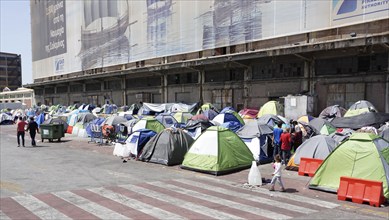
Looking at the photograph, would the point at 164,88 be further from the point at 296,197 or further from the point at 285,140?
the point at 296,197

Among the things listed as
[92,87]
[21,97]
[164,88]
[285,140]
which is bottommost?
[285,140]

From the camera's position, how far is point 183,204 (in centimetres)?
908

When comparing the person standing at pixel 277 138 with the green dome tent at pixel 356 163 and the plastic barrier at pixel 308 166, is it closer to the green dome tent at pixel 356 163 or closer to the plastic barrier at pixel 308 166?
the plastic barrier at pixel 308 166

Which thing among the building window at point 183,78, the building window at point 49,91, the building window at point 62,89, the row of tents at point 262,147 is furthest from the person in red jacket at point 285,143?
the building window at point 49,91

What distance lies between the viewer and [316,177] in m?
10.9

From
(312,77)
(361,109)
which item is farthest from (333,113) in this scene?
(312,77)

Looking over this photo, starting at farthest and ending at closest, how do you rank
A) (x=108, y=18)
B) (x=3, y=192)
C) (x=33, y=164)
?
(x=108, y=18) → (x=33, y=164) → (x=3, y=192)

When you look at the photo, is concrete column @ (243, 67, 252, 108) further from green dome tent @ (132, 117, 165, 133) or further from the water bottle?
the water bottle

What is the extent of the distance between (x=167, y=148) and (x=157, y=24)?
28.0 meters

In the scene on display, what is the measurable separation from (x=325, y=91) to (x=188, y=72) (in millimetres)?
16261

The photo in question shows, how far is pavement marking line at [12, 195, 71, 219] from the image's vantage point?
8.03 metres

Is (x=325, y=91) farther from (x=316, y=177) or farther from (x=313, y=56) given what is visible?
(x=316, y=177)

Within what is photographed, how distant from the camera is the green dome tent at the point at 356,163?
10000 mm

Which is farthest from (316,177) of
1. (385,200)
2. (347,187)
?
(385,200)
